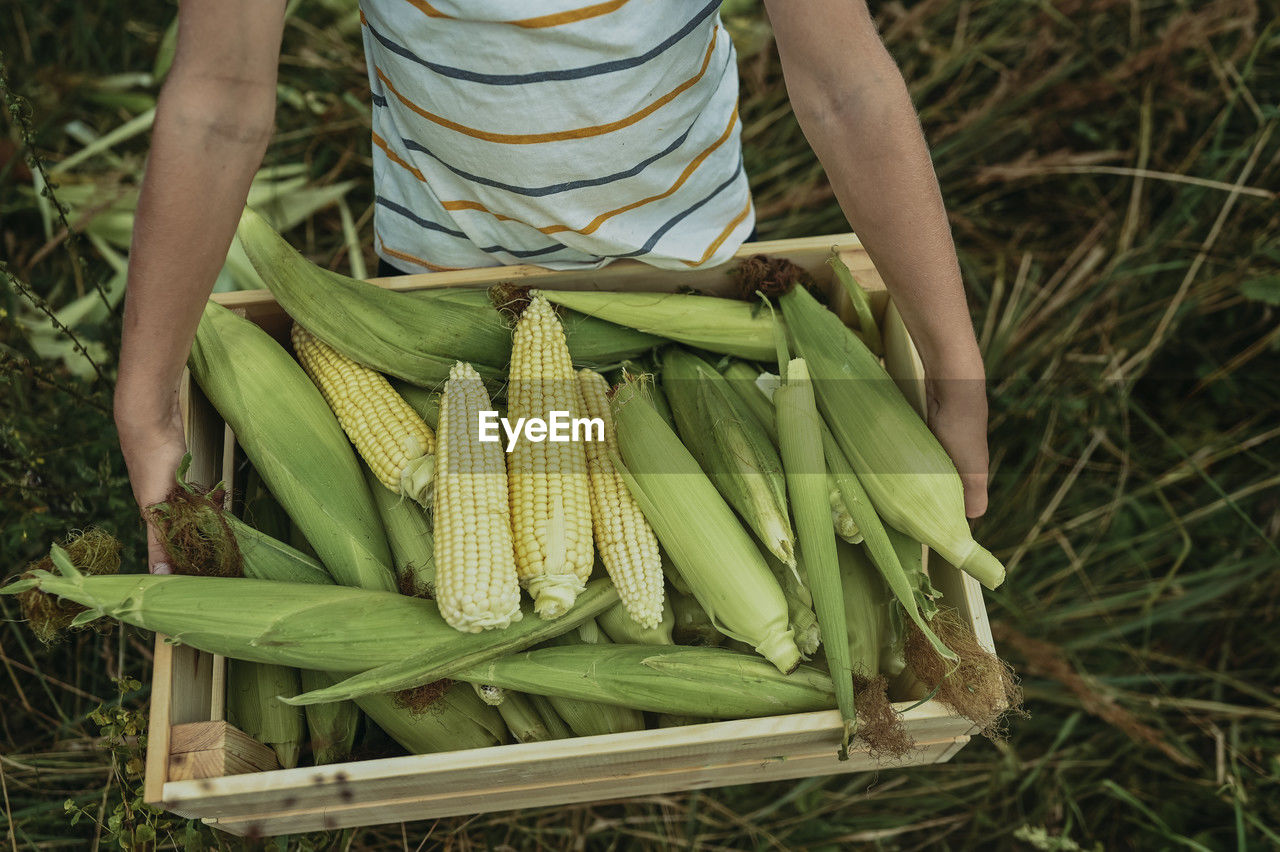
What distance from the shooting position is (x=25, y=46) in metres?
3.28

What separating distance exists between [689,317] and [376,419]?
0.62m

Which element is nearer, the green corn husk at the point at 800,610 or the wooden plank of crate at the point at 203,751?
the wooden plank of crate at the point at 203,751

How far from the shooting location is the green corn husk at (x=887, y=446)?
1.54 metres

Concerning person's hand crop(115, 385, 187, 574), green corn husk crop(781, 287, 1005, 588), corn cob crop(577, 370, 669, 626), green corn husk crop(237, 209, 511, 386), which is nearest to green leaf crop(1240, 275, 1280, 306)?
green corn husk crop(781, 287, 1005, 588)

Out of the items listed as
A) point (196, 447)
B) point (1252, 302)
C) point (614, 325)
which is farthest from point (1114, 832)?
point (196, 447)

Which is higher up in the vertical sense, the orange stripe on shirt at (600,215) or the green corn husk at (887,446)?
the orange stripe on shirt at (600,215)

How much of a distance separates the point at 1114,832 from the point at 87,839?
2.71 m

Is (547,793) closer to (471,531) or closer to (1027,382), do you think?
(471,531)

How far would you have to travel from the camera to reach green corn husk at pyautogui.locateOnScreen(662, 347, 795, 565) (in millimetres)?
1538

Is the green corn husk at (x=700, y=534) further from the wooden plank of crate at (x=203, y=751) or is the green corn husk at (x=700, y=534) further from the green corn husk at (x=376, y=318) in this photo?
the wooden plank of crate at (x=203, y=751)

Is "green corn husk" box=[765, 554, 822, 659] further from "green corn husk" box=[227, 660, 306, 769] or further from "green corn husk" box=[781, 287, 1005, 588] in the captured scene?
"green corn husk" box=[227, 660, 306, 769]

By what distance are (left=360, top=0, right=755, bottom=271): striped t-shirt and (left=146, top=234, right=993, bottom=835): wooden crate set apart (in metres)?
0.09

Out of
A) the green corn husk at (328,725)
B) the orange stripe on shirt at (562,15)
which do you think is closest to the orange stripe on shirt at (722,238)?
the orange stripe on shirt at (562,15)

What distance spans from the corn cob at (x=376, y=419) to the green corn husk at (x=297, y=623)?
0.70 feet
